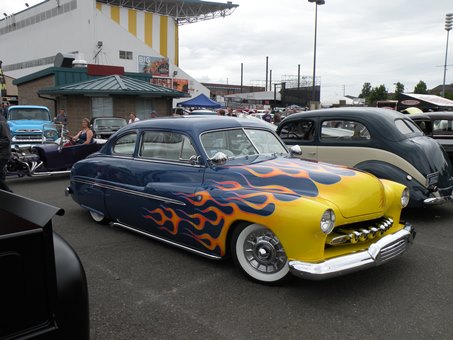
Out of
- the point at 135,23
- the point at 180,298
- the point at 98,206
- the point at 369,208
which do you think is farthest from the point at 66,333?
the point at 135,23

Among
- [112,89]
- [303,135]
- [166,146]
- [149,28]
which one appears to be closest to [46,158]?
[166,146]

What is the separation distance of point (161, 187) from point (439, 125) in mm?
7598

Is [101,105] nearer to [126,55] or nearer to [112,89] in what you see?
[112,89]

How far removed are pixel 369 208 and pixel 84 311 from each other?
2.76m

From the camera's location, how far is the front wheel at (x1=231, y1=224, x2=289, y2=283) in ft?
11.9

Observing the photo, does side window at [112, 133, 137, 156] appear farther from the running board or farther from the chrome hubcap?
the chrome hubcap

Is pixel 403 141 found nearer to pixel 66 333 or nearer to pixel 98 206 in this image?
pixel 98 206

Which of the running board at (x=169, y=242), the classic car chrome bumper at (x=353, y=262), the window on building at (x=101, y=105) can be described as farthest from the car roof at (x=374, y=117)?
the window on building at (x=101, y=105)

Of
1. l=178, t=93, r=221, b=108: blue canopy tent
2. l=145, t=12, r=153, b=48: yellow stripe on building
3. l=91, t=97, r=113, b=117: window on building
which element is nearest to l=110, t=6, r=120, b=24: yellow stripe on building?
l=145, t=12, r=153, b=48: yellow stripe on building

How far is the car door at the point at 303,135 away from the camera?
7.22 metres

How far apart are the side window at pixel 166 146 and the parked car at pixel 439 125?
6338 mm

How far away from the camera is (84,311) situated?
1.92 m

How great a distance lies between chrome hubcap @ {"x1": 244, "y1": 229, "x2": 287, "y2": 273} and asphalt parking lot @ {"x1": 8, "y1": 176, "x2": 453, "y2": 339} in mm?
198

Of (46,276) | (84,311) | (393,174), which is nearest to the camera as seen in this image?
(46,276)
